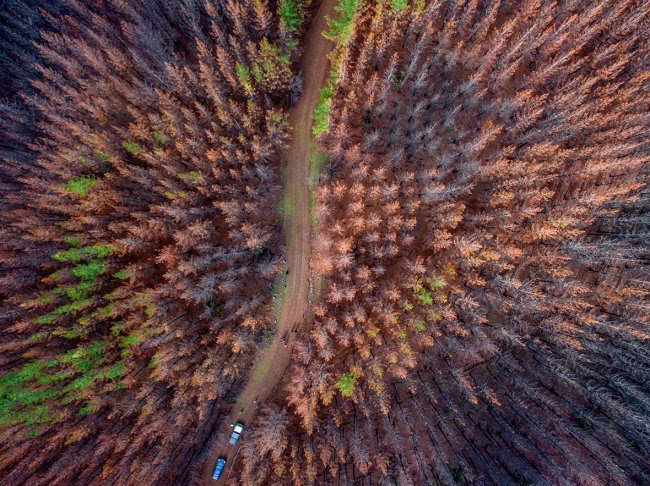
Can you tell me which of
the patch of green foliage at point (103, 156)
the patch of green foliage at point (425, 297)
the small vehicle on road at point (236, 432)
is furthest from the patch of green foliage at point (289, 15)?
the small vehicle on road at point (236, 432)

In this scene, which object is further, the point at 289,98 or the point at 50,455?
the point at 289,98

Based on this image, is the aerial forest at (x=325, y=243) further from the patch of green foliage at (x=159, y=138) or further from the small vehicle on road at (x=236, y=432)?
the small vehicle on road at (x=236, y=432)

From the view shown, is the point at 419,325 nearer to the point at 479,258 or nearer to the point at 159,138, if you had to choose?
the point at 479,258

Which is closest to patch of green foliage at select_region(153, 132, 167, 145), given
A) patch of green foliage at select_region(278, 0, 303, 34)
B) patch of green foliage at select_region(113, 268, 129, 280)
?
patch of green foliage at select_region(113, 268, 129, 280)

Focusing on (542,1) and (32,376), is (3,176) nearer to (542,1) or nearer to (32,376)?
(32,376)

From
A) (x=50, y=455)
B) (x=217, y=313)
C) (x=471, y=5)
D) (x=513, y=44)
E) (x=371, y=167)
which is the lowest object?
(x=50, y=455)

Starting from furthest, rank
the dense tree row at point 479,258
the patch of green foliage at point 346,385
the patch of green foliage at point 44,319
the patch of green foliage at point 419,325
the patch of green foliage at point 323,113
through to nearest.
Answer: the patch of green foliage at point 323,113 → the dense tree row at point 479,258 → the patch of green foliage at point 419,325 → the patch of green foliage at point 346,385 → the patch of green foliage at point 44,319

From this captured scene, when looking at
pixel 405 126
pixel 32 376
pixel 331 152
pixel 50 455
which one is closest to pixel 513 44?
pixel 405 126
